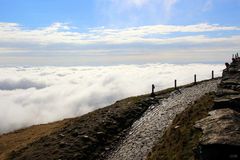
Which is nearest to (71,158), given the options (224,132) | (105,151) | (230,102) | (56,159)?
(56,159)

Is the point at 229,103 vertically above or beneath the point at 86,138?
above

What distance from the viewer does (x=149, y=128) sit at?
145 ft

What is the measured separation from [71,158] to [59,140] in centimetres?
592

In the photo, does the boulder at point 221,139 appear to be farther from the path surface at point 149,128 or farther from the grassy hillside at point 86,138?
the grassy hillside at point 86,138

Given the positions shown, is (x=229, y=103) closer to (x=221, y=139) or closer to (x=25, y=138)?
(x=221, y=139)

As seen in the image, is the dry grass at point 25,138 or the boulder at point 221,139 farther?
the dry grass at point 25,138

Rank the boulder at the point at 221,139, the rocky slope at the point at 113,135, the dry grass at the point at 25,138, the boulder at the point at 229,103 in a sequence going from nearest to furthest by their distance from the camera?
the boulder at the point at 221,139 < the boulder at the point at 229,103 < the rocky slope at the point at 113,135 < the dry grass at the point at 25,138

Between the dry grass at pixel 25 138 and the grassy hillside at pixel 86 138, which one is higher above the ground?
the grassy hillside at pixel 86 138

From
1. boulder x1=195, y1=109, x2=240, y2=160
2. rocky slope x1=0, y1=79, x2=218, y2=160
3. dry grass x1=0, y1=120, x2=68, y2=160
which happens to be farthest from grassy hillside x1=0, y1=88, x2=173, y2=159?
boulder x1=195, y1=109, x2=240, y2=160

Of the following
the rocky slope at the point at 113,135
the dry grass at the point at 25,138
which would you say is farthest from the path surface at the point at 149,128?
the dry grass at the point at 25,138

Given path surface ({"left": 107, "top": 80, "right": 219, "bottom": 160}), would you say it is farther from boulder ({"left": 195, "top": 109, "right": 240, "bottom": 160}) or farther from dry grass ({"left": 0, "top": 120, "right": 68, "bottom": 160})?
dry grass ({"left": 0, "top": 120, "right": 68, "bottom": 160})

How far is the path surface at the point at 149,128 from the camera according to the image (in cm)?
3831

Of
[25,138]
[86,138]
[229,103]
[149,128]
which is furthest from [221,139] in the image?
[25,138]

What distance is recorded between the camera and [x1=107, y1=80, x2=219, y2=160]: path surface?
38.3m
